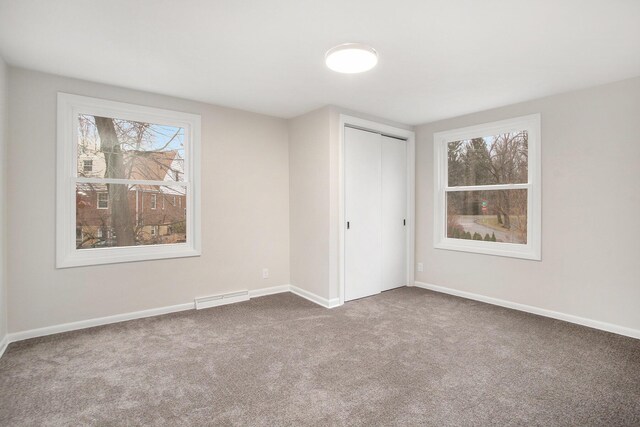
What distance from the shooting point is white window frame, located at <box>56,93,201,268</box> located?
10.1 feet

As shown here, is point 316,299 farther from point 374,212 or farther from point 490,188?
point 490,188

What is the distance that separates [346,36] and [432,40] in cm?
62

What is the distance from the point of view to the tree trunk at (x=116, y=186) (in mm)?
3355

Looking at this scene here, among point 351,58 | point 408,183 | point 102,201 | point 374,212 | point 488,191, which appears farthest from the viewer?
point 408,183

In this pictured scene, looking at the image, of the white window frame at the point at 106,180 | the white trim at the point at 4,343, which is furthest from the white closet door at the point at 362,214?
the white trim at the point at 4,343

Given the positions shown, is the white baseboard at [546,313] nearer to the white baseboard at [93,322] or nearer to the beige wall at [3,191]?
the white baseboard at [93,322]

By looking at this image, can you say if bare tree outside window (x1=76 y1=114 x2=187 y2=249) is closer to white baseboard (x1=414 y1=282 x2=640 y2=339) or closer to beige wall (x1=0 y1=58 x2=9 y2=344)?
beige wall (x1=0 y1=58 x2=9 y2=344)

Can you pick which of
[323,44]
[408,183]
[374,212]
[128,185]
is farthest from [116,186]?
[408,183]


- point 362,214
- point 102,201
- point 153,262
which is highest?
point 102,201

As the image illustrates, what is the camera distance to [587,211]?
329cm

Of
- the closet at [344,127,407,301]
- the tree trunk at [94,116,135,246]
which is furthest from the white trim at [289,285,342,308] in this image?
the tree trunk at [94,116,135,246]

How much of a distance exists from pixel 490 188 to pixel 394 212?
4.12 feet

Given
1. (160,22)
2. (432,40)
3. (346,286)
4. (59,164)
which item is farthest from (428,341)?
(59,164)

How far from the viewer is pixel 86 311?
3.21 metres
